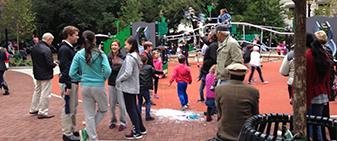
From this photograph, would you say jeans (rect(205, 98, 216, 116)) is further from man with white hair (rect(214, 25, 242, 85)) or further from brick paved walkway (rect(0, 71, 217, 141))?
man with white hair (rect(214, 25, 242, 85))

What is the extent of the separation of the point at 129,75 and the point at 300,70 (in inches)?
122

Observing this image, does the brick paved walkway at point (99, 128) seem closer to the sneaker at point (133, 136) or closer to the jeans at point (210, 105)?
the sneaker at point (133, 136)

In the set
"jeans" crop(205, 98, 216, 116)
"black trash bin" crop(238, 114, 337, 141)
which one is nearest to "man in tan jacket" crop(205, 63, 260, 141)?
"black trash bin" crop(238, 114, 337, 141)

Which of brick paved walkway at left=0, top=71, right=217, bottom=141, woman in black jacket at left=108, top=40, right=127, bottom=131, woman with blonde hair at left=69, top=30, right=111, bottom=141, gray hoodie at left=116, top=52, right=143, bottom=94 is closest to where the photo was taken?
woman with blonde hair at left=69, top=30, right=111, bottom=141

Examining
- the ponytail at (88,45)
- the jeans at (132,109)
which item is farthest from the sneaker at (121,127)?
the ponytail at (88,45)

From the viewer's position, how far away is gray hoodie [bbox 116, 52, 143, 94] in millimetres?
5013

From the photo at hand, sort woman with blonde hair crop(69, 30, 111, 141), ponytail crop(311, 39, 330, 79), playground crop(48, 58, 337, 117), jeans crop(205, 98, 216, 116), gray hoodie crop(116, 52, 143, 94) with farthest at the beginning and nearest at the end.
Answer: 1. playground crop(48, 58, 337, 117)
2. jeans crop(205, 98, 216, 116)
3. gray hoodie crop(116, 52, 143, 94)
4. woman with blonde hair crop(69, 30, 111, 141)
5. ponytail crop(311, 39, 330, 79)

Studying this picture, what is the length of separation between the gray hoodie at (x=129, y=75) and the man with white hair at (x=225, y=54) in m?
1.49

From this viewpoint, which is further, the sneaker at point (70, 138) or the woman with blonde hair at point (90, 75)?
the sneaker at point (70, 138)

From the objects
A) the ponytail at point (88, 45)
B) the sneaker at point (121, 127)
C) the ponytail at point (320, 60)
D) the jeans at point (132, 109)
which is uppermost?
the ponytail at point (88, 45)

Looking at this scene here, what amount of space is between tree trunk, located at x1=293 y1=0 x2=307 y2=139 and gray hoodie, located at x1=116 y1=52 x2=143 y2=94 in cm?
305

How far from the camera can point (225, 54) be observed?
529 centimetres

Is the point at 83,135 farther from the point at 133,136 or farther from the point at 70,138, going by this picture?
the point at 133,136

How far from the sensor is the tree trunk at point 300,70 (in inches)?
94.5
